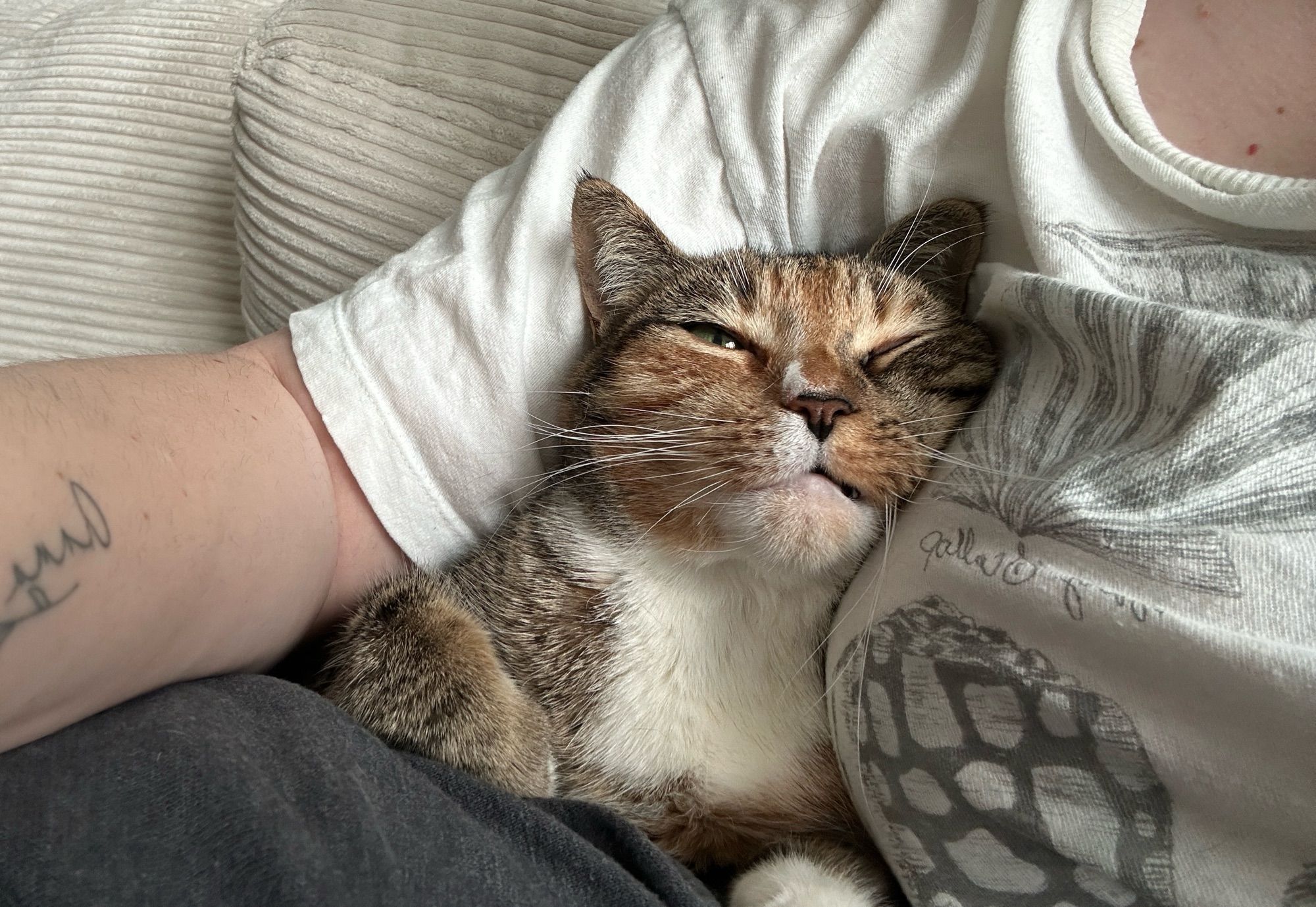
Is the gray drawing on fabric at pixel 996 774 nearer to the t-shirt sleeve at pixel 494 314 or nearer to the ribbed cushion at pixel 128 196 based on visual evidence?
the t-shirt sleeve at pixel 494 314

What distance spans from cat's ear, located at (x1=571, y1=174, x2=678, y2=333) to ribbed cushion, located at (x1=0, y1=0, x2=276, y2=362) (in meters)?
1.00

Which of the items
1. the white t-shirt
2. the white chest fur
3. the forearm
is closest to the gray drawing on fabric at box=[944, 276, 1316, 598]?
the white t-shirt

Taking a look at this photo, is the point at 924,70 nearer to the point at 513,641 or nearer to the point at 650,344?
the point at 650,344

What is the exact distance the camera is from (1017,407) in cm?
75

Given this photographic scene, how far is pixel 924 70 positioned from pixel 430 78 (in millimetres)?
838

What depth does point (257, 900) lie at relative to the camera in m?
0.56

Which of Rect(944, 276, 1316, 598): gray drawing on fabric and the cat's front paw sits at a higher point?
Rect(944, 276, 1316, 598): gray drawing on fabric

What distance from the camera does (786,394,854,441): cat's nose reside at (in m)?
0.78

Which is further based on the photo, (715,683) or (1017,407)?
(715,683)

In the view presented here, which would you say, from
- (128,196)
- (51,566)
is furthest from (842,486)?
(128,196)

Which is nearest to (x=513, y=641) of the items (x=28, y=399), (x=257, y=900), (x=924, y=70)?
(x=257, y=900)

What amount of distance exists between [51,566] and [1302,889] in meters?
0.92

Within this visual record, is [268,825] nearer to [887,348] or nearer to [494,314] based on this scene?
[494,314]

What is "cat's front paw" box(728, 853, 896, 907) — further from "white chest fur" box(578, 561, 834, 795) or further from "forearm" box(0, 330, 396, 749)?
"forearm" box(0, 330, 396, 749)
